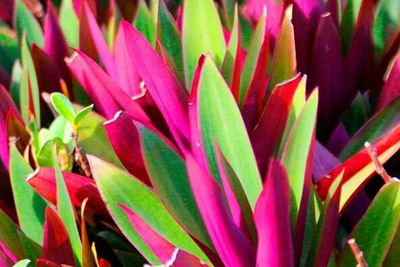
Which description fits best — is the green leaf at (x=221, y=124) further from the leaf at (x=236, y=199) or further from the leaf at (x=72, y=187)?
the leaf at (x=72, y=187)

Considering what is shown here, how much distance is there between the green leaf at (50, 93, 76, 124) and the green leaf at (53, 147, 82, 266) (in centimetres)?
16

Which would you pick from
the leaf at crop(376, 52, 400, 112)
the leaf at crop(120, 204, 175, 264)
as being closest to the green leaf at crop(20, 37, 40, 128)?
the leaf at crop(120, 204, 175, 264)

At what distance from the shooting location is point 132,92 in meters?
1.30

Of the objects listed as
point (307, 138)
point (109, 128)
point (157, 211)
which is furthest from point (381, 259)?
point (109, 128)

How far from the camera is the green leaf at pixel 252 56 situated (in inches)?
45.7

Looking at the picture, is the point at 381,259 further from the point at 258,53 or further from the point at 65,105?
the point at 65,105

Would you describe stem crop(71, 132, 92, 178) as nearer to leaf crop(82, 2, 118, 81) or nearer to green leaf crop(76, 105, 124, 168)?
green leaf crop(76, 105, 124, 168)

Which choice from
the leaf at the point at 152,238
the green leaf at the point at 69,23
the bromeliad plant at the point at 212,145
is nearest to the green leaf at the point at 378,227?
the bromeliad plant at the point at 212,145

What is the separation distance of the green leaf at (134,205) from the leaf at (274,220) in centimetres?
13

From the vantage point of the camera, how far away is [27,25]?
159cm

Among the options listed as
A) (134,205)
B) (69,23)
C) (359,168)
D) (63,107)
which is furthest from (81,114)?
(69,23)

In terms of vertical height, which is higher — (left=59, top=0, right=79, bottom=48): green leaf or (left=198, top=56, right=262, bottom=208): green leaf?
(left=59, top=0, right=79, bottom=48): green leaf

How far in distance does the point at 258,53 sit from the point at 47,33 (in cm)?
52

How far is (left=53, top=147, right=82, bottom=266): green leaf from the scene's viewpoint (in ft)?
3.28
